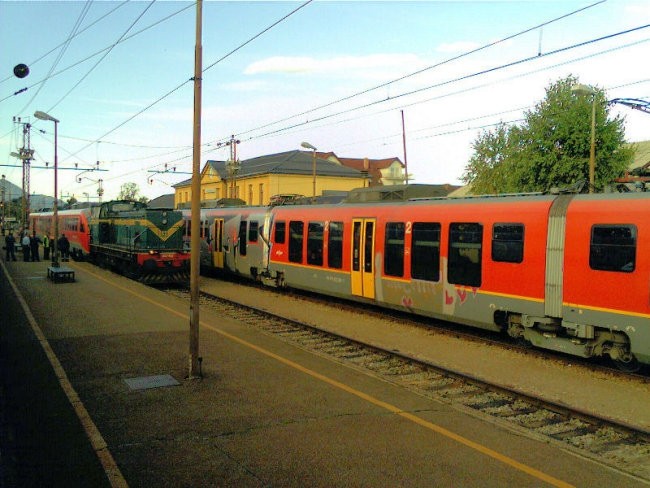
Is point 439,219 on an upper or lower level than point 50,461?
upper

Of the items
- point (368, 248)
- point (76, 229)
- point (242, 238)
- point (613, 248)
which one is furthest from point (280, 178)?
point (613, 248)

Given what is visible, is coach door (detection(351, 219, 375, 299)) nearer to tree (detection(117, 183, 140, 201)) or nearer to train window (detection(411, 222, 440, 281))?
train window (detection(411, 222, 440, 281))

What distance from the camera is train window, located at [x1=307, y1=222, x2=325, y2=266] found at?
58.3ft

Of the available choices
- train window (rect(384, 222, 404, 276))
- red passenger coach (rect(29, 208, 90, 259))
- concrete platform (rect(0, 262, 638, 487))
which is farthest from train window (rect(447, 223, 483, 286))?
red passenger coach (rect(29, 208, 90, 259))

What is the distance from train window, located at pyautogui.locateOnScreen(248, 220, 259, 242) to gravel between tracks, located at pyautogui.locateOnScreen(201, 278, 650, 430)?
519cm

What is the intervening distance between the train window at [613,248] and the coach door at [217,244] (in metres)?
17.3

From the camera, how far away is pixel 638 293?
9438 mm

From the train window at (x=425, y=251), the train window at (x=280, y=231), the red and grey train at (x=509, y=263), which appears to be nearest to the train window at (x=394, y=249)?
the red and grey train at (x=509, y=263)

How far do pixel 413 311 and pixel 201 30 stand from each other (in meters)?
8.31

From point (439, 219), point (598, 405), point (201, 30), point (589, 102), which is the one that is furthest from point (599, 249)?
point (589, 102)

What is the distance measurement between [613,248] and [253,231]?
1430cm

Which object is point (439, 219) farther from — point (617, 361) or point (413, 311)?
point (617, 361)

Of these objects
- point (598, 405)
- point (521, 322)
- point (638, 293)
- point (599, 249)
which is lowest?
point (598, 405)

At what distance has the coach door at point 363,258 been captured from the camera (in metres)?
15.6
